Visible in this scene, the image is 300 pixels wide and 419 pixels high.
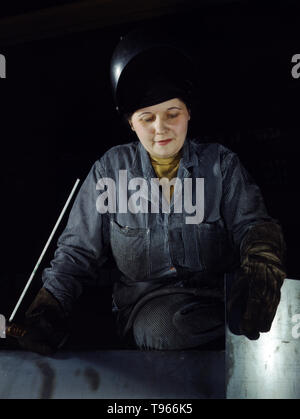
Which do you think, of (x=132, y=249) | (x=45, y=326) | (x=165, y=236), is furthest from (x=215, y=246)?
(x=45, y=326)

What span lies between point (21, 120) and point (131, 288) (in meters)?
1.24

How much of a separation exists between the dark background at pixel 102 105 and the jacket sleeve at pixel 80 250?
35 centimetres

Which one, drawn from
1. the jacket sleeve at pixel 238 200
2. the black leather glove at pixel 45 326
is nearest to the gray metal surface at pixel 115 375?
the black leather glove at pixel 45 326

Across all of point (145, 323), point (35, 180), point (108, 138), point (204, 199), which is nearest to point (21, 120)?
point (35, 180)

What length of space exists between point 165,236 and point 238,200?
360mm

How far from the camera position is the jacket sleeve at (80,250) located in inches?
75.6

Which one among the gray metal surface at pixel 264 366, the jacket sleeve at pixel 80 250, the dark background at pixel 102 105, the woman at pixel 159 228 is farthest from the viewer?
the dark background at pixel 102 105

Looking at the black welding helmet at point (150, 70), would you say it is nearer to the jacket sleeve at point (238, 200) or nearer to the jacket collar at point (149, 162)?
the jacket collar at point (149, 162)

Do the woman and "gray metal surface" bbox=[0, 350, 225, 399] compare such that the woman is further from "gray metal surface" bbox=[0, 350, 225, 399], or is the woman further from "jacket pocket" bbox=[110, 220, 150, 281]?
"gray metal surface" bbox=[0, 350, 225, 399]

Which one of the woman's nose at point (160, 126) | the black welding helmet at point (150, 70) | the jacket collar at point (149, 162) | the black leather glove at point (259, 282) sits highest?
the black welding helmet at point (150, 70)

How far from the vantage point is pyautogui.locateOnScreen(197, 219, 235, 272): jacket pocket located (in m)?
1.95

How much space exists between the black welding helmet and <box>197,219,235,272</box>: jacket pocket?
590 millimetres

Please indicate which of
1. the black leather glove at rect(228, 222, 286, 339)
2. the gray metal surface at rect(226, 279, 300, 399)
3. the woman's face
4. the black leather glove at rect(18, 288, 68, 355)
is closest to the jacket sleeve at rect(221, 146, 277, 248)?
the black leather glove at rect(228, 222, 286, 339)

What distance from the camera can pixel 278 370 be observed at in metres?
1.39
